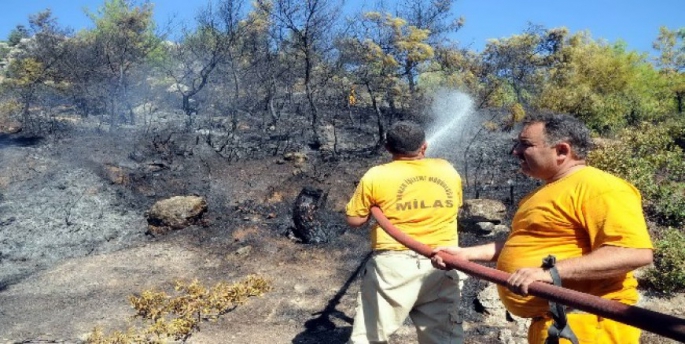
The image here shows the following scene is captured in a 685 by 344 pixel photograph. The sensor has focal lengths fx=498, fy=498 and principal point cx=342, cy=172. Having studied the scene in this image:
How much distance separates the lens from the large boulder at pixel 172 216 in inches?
323

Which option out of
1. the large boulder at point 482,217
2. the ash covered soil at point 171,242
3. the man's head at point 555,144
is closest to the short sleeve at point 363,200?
the man's head at point 555,144

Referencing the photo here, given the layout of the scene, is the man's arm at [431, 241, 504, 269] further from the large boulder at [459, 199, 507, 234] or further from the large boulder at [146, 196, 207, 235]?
the large boulder at [146, 196, 207, 235]

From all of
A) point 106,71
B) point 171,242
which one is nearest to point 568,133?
point 171,242

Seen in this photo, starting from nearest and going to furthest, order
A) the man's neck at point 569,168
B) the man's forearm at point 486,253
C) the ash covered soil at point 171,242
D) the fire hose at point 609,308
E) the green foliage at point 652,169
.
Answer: the fire hose at point 609,308
the man's neck at point 569,168
the man's forearm at point 486,253
the ash covered soil at point 171,242
the green foliage at point 652,169

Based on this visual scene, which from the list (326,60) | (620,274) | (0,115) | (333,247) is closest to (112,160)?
(333,247)

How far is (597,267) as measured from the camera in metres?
1.61

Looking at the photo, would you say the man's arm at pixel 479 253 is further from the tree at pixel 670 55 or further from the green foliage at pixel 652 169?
the tree at pixel 670 55

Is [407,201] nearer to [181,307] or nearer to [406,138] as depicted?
[406,138]

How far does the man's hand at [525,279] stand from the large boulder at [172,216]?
7333 millimetres

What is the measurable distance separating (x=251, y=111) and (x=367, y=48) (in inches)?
210

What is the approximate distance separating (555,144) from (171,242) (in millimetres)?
6925

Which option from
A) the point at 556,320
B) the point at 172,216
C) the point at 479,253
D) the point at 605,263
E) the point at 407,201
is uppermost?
the point at 407,201

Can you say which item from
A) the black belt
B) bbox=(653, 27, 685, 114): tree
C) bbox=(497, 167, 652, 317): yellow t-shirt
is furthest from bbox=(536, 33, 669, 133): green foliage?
the black belt

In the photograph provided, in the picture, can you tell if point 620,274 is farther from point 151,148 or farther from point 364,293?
point 151,148
